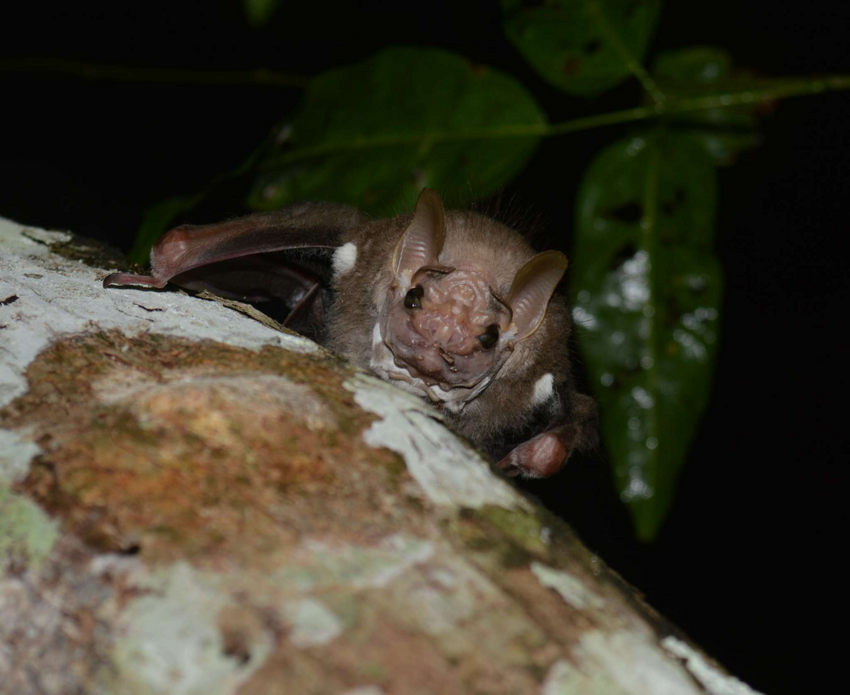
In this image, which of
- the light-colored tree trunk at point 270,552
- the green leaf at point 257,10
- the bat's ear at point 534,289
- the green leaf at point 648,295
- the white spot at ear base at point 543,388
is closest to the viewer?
the light-colored tree trunk at point 270,552

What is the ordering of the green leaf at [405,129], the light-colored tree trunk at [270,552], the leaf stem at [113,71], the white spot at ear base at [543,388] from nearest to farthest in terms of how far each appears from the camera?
the light-colored tree trunk at [270,552] < the green leaf at [405,129] < the white spot at ear base at [543,388] < the leaf stem at [113,71]

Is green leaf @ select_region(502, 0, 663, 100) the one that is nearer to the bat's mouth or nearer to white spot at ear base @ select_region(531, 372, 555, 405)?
the bat's mouth

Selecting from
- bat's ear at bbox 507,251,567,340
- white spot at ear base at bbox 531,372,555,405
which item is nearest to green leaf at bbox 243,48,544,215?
bat's ear at bbox 507,251,567,340

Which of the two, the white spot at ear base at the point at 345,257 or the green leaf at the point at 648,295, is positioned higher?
the green leaf at the point at 648,295

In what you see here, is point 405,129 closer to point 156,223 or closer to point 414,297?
point 414,297

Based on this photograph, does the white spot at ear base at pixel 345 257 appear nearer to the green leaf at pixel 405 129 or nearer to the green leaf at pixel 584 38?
the green leaf at pixel 405 129

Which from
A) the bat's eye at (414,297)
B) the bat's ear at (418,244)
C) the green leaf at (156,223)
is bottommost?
the green leaf at (156,223)

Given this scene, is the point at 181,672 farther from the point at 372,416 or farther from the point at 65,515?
the point at 372,416

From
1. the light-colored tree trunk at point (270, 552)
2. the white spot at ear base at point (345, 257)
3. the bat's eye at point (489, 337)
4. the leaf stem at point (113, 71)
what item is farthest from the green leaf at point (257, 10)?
the leaf stem at point (113, 71)

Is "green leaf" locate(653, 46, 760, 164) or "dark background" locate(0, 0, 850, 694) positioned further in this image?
"dark background" locate(0, 0, 850, 694)
